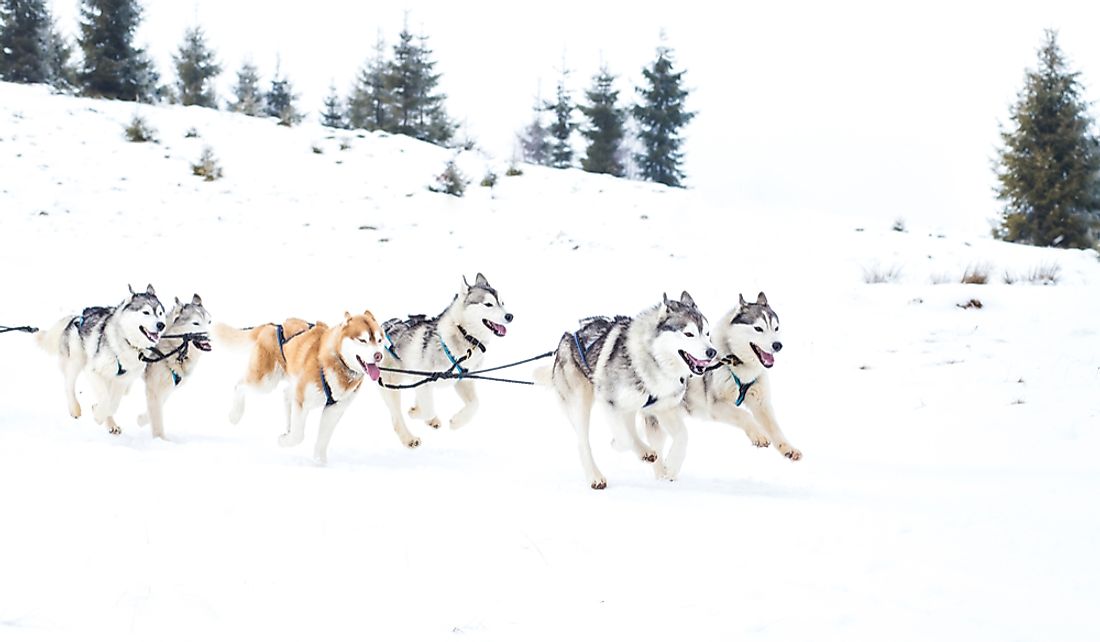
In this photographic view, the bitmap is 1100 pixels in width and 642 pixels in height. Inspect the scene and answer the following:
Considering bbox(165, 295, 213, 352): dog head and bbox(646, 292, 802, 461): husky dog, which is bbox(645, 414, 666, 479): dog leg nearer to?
bbox(646, 292, 802, 461): husky dog

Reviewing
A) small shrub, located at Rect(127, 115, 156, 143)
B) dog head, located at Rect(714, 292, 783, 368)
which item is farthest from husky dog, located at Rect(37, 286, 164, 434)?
small shrub, located at Rect(127, 115, 156, 143)

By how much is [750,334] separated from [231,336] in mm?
4445

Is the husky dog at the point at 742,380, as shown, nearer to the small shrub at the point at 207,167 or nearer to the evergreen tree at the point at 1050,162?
the small shrub at the point at 207,167

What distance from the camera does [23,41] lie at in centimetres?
2472

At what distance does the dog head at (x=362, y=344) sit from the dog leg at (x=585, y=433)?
137cm

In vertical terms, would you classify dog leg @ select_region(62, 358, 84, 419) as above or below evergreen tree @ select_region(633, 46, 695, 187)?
below

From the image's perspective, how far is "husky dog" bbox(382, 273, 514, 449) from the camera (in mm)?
5828

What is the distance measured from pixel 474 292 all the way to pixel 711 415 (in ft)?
6.99

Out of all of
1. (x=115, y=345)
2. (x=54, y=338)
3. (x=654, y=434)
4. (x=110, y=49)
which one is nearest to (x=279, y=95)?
(x=110, y=49)

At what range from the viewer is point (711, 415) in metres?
5.11

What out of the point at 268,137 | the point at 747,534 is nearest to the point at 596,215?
the point at 268,137

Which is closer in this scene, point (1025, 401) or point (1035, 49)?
point (1025, 401)

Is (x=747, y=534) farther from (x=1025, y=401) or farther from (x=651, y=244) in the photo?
(x=651, y=244)

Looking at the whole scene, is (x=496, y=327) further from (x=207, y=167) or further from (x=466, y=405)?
(x=207, y=167)
